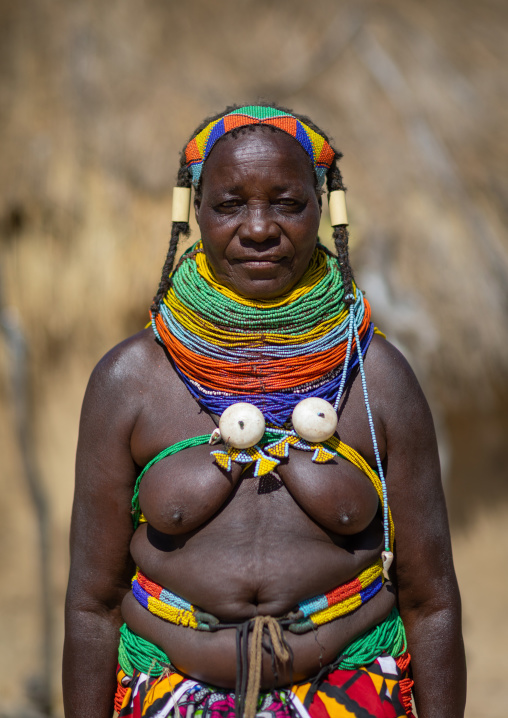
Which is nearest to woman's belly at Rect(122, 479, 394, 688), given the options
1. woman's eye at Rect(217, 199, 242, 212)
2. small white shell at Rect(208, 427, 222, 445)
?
small white shell at Rect(208, 427, 222, 445)

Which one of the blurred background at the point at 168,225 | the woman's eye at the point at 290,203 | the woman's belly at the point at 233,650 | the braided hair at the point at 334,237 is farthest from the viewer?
the blurred background at the point at 168,225

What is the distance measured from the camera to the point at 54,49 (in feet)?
18.1

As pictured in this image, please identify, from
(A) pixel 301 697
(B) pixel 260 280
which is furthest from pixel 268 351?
(A) pixel 301 697

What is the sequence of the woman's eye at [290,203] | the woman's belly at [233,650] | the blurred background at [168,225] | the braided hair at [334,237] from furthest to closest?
the blurred background at [168,225] < the braided hair at [334,237] < the woman's eye at [290,203] < the woman's belly at [233,650]

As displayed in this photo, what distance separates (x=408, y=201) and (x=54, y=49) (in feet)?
9.40

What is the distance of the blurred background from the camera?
5.12m

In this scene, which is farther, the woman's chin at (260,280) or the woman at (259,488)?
the woman's chin at (260,280)

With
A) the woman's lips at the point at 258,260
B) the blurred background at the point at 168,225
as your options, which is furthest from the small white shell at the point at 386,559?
the blurred background at the point at 168,225

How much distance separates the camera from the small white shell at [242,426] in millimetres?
1880

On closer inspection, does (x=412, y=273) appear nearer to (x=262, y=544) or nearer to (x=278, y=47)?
(x=278, y=47)

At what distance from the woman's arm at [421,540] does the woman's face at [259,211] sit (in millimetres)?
390

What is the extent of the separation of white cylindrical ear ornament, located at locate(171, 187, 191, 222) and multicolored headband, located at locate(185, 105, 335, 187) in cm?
8

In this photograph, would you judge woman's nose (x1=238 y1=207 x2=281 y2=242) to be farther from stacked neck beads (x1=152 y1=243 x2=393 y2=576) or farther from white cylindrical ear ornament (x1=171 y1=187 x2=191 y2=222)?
white cylindrical ear ornament (x1=171 y1=187 x2=191 y2=222)

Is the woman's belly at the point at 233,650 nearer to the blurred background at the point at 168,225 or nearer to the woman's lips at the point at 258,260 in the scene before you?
the woman's lips at the point at 258,260
